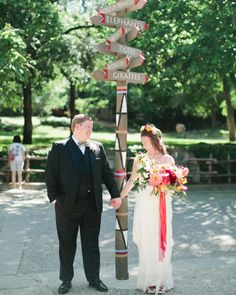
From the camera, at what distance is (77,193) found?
5.79m

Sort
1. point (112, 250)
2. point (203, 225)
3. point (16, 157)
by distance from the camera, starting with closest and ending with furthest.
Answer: point (112, 250)
point (203, 225)
point (16, 157)

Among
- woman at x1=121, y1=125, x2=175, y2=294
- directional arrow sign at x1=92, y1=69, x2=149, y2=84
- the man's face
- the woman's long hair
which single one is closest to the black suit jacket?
the man's face

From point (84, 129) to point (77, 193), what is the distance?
691 millimetres

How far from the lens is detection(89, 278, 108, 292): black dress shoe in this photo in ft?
19.2

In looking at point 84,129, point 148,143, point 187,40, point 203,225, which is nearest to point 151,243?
point 148,143

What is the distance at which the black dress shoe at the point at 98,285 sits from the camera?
5.84 meters

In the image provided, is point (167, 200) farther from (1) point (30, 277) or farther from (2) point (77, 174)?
(1) point (30, 277)

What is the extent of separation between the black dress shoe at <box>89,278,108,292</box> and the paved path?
7 centimetres

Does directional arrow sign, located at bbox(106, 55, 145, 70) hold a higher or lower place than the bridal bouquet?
higher

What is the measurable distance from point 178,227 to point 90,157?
4836 millimetres

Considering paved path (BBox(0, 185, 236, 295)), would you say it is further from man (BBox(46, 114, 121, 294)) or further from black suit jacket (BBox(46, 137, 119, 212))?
black suit jacket (BBox(46, 137, 119, 212))

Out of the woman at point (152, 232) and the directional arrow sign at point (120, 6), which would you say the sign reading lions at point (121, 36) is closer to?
the directional arrow sign at point (120, 6)

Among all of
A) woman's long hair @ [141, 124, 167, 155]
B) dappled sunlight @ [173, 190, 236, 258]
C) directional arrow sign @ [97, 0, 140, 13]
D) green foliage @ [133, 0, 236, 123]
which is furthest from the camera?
green foliage @ [133, 0, 236, 123]

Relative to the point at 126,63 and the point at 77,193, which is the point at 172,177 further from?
the point at 126,63
